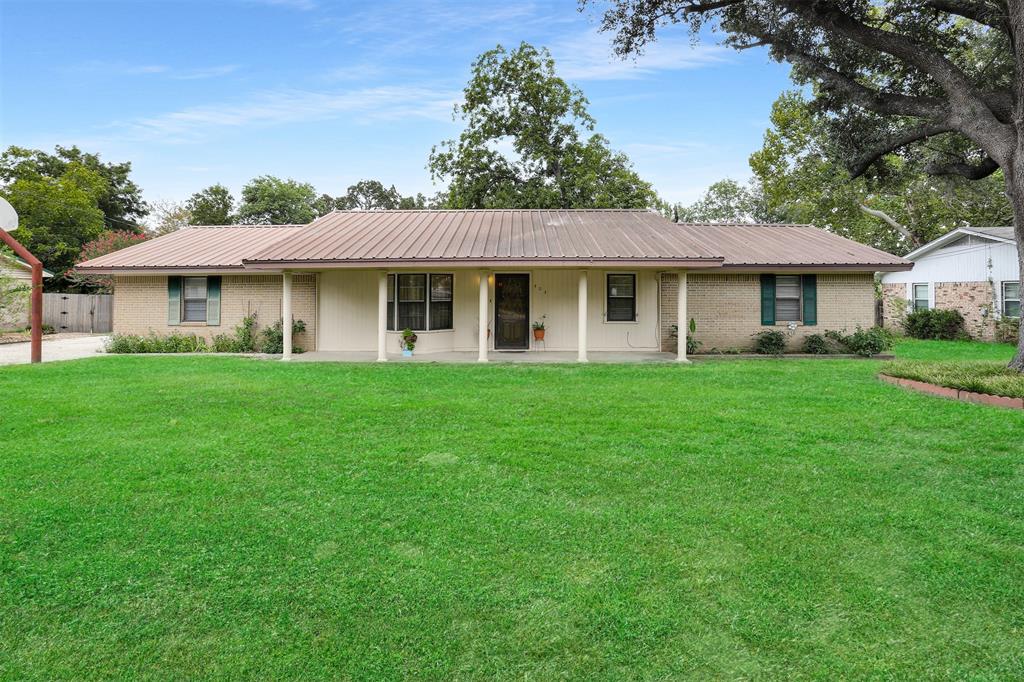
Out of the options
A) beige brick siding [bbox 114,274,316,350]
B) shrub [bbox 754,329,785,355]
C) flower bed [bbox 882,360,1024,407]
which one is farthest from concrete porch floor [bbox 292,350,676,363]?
flower bed [bbox 882,360,1024,407]

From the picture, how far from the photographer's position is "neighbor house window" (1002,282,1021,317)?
736 inches

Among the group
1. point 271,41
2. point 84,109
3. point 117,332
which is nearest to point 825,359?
point 271,41

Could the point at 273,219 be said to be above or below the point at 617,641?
above

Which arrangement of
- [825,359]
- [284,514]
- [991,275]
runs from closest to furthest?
[284,514] < [825,359] < [991,275]

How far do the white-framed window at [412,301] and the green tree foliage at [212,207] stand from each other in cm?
3287

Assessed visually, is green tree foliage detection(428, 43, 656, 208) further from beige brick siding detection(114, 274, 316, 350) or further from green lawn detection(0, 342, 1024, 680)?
green lawn detection(0, 342, 1024, 680)

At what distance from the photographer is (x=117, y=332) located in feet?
54.7

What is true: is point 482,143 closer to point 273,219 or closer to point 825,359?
point 825,359

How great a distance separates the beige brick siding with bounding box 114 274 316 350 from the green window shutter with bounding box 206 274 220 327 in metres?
0.12

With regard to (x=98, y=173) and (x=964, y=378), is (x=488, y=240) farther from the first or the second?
(x=98, y=173)

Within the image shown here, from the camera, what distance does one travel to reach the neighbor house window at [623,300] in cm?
1551

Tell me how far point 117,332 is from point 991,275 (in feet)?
85.8

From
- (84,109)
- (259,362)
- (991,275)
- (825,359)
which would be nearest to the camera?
(259,362)

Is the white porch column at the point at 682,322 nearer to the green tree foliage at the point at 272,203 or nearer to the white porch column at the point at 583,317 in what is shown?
the white porch column at the point at 583,317
